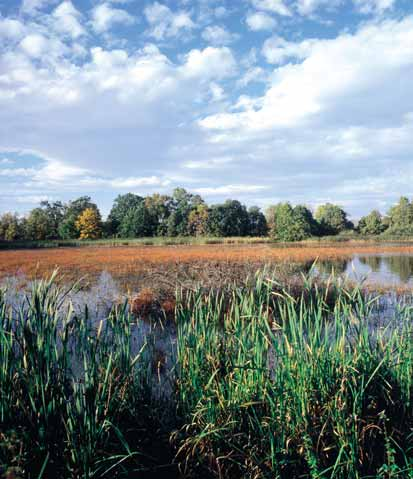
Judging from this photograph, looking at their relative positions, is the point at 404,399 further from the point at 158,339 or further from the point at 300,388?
the point at 158,339

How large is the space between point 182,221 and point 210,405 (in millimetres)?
69739

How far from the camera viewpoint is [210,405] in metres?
2.77

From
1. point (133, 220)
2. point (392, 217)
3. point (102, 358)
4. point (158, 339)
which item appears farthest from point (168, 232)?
point (102, 358)

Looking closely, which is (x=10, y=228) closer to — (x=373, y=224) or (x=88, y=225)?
(x=88, y=225)

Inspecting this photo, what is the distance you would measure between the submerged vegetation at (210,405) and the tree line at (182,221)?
2405 inches

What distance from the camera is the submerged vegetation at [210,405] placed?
2367 mm

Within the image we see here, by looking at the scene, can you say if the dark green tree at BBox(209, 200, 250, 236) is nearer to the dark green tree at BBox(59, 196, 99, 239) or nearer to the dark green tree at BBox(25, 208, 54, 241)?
the dark green tree at BBox(59, 196, 99, 239)

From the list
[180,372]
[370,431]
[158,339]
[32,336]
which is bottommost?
[158,339]

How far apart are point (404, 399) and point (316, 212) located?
10385cm

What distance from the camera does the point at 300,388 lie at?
268 cm

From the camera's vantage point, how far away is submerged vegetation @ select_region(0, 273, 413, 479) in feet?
7.77

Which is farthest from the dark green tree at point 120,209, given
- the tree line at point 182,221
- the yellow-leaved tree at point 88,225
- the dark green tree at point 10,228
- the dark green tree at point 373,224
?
the dark green tree at point 373,224

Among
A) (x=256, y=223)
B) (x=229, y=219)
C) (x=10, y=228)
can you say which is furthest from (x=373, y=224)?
(x=10, y=228)

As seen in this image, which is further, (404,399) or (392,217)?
(392,217)
